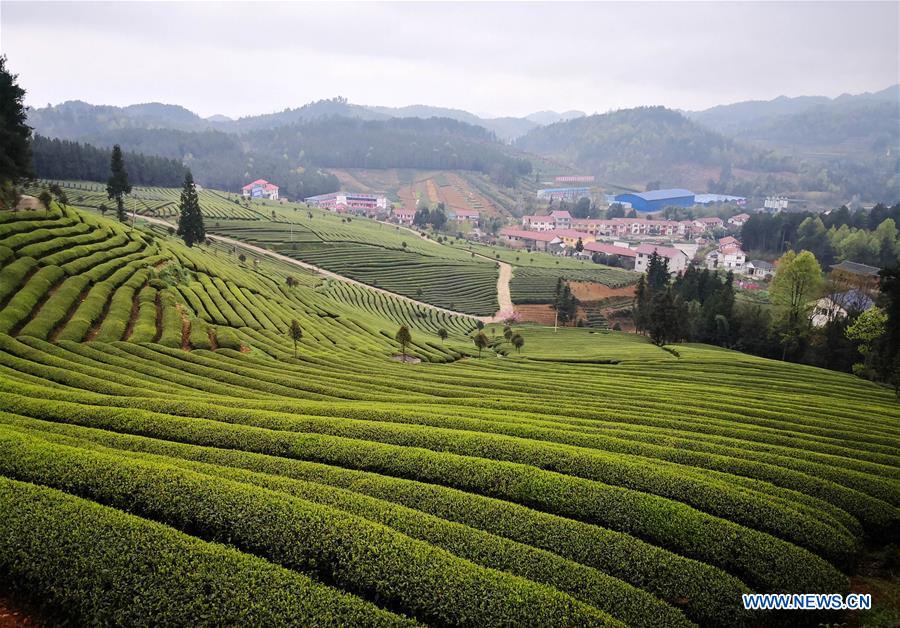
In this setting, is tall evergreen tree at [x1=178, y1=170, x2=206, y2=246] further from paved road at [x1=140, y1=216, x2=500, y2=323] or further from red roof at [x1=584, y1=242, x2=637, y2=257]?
red roof at [x1=584, y1=242, x2=637, y2=257]

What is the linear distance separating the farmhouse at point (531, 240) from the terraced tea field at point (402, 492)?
5179 inches

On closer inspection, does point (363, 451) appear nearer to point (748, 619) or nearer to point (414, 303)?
point (748, 619)

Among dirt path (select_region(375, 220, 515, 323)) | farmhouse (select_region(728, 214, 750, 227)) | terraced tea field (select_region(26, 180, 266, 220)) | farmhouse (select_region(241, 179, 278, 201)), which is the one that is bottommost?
dirt path (select_region(375, 220, 515, 323))

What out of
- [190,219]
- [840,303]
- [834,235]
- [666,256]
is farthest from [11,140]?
[834,235]

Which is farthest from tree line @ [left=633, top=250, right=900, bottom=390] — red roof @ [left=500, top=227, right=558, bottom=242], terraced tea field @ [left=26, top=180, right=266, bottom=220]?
terraced tea field @ [left=26, top=180, right=266, bottom=220]

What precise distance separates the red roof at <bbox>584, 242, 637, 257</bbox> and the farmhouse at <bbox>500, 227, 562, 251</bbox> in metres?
12.5

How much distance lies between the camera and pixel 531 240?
161 meters

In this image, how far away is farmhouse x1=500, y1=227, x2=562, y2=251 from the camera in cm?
15862

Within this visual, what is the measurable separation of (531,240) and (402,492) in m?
153

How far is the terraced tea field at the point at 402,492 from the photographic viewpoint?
8.98 meters

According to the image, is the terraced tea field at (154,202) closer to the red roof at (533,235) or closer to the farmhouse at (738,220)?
the red roof at (533,235)

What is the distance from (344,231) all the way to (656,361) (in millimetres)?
96697

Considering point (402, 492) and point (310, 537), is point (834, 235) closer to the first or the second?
point (402, 492)

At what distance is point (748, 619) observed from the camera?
33.6 ft
